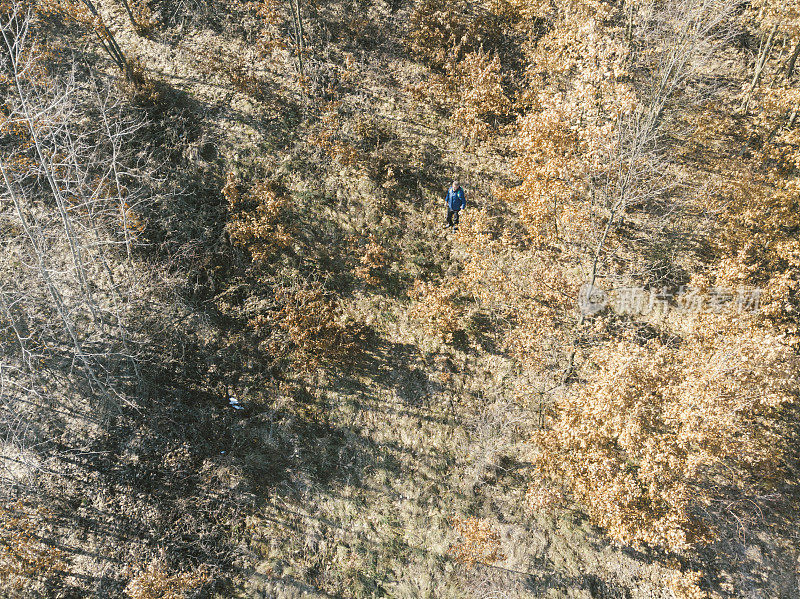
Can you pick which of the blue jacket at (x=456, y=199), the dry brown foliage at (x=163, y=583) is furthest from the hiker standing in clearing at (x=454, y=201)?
the dry brown foliage at (x=163, y=583)

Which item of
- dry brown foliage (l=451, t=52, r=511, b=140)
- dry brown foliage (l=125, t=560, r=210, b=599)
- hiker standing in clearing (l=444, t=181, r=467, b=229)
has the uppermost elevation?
dry brown foliage (l=451, t=52, r=511, b=140)

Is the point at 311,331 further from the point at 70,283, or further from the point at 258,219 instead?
the point at 70,283

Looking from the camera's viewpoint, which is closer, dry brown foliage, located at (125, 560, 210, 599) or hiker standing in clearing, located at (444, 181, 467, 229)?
dry brown foliage, located at (125, 560, 210, 599)

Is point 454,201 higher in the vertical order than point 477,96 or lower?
lower

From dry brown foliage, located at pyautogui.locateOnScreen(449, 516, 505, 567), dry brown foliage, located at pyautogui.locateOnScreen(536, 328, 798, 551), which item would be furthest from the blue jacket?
dry brown foliage, located at pyautogui.locateOnScreen(449, 516, 505, 567)

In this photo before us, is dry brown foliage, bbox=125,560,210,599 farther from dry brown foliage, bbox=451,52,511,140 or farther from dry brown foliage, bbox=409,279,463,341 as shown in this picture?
dry brown foliage, bbox=451,52,511,140

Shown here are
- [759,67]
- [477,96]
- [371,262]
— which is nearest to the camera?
[371,262]

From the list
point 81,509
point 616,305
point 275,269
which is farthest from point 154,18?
point 616,305

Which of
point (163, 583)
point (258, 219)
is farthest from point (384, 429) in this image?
point (258, 219)
